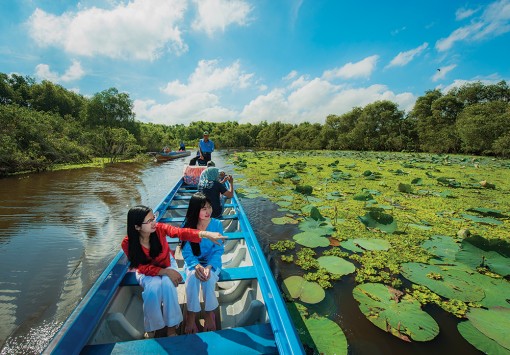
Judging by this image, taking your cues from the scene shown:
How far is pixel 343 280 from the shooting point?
2826 millimetres

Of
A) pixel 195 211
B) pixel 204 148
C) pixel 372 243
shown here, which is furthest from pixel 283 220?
pixel 204 148

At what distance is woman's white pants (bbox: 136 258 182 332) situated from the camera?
162cm

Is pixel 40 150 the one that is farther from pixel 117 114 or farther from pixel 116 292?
pixel 117 114

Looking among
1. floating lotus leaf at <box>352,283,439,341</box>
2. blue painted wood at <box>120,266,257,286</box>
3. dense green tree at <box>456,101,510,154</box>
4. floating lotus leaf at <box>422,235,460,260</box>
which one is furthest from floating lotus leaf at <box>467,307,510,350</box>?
dense green tree at <box>456,101,510,154</box>

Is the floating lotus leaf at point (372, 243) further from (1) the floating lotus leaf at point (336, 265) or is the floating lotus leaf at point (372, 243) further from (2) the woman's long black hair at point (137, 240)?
(2) the woman's long black hair at point (137, 240)

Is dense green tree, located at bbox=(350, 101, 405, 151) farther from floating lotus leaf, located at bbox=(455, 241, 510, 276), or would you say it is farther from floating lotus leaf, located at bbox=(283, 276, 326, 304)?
floating lotus leaf, located at bbox=(283, 276, 326, 304)

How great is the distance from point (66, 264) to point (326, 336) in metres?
3.65

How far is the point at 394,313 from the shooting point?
2.17m

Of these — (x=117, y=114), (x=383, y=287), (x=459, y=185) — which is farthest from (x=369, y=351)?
(x=117, y=114)

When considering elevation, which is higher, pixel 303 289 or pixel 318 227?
pixel 318 227

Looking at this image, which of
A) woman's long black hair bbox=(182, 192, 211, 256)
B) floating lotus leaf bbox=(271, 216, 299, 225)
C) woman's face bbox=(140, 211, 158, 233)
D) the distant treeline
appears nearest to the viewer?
woman's face bbox=(140, 211, 158, 233)

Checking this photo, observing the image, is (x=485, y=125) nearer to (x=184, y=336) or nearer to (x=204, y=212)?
(x=204, y=212)

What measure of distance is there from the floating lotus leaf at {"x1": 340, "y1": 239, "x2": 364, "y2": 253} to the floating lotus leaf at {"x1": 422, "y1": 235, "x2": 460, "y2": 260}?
0.98 meters

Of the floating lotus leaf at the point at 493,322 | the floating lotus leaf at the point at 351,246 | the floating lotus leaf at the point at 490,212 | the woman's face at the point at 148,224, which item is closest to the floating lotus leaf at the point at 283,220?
the floating lotus leaf at the point at 351,246
